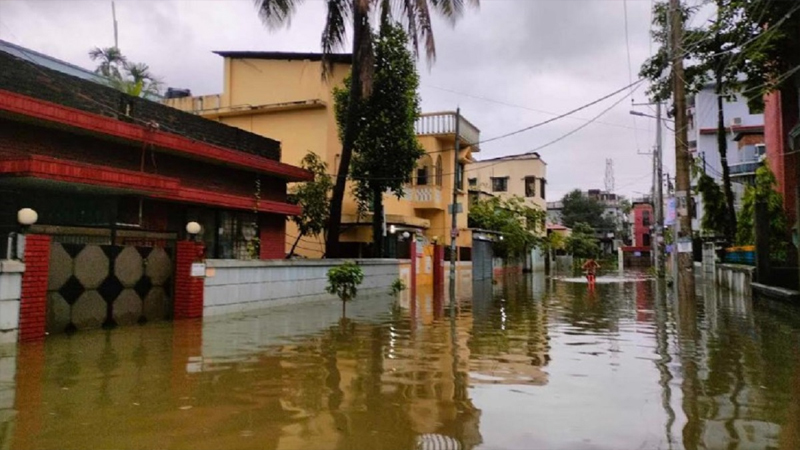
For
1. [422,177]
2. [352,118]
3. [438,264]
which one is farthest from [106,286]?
[422,177]

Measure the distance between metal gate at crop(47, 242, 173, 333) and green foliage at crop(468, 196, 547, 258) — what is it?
85.5 ft

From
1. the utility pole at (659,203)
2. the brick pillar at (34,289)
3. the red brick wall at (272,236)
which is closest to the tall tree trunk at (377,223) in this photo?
the red brick wall at (272,236)

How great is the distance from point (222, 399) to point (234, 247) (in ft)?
37.7

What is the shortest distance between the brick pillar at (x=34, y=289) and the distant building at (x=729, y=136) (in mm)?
37616

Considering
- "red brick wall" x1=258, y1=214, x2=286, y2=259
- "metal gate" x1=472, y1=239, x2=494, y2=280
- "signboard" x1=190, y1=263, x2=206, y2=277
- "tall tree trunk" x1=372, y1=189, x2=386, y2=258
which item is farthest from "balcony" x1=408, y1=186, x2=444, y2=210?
"signboard" x1=190, y1=263, x2=206, y2=277

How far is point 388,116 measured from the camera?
2081cm

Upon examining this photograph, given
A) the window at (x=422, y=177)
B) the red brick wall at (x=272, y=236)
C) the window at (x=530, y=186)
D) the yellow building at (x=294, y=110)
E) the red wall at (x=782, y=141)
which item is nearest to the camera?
the red brick wall at (x=272, y=236)

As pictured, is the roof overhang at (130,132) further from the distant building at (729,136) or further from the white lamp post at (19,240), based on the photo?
the distant building at (729,136)

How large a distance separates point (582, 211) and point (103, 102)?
75.8 metres

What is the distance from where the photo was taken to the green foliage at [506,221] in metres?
37.6

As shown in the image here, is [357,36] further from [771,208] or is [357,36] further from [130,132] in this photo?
[771,208]

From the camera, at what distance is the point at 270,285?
609 inches

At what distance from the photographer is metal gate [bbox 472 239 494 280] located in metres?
35.8

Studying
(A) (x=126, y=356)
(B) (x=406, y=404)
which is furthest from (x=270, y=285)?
(B) (x=406, y=404)
